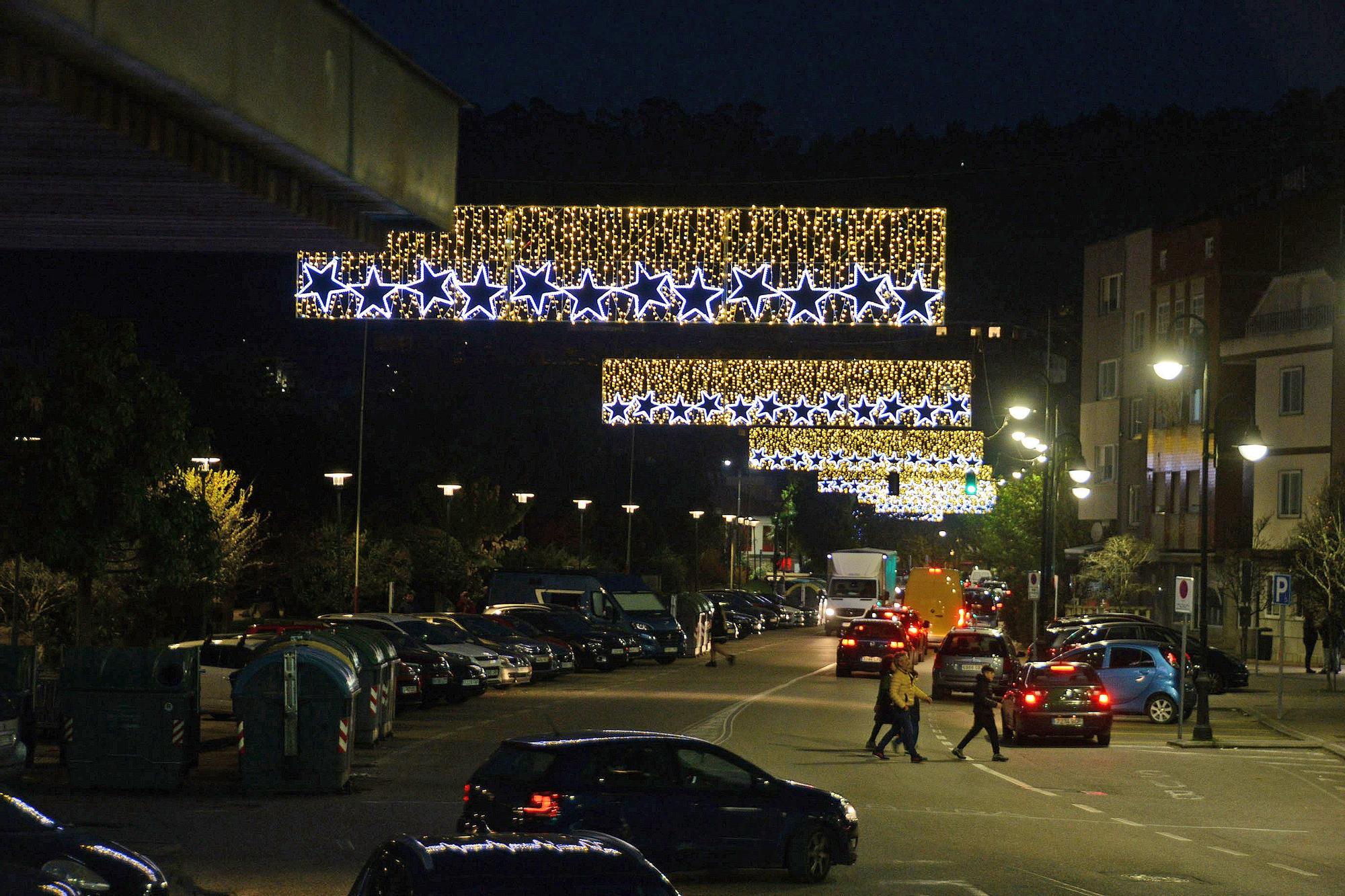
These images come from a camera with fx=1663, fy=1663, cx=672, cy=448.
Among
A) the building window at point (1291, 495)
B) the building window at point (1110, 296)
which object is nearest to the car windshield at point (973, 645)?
the building window at point (1291, 495)

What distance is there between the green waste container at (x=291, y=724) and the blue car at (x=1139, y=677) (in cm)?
1767

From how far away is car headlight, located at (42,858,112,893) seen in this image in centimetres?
980

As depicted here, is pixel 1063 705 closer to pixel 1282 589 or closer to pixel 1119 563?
pixel 1282 589

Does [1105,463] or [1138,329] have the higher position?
[1138,329]

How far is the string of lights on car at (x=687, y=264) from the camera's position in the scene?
38625 millimetres

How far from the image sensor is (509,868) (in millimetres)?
6457

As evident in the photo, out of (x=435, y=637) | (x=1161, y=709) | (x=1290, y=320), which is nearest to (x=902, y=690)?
(x=1161, y=709)

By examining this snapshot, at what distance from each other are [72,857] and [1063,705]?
19758 millimetres

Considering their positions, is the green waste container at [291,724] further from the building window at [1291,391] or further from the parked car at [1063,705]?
the building window at [1291,391]

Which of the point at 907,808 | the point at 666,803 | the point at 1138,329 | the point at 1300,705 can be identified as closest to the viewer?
the point at 666,803

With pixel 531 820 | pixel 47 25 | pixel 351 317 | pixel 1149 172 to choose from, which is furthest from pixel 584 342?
pixel 47 25

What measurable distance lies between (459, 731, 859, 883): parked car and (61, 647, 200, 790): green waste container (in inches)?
258

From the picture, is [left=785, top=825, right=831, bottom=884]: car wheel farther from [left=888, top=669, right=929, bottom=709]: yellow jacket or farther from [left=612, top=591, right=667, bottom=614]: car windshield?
[left=612, top=591, right=667, bottom=614]: car windshield

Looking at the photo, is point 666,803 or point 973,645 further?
point 973,645
